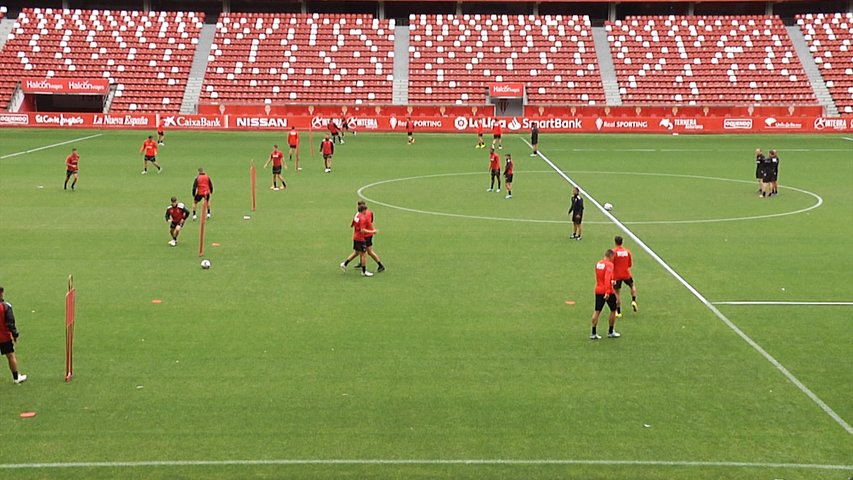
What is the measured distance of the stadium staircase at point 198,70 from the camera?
73062 mm

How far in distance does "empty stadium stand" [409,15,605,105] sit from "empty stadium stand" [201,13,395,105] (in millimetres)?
3055

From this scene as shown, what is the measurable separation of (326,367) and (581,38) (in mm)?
70120

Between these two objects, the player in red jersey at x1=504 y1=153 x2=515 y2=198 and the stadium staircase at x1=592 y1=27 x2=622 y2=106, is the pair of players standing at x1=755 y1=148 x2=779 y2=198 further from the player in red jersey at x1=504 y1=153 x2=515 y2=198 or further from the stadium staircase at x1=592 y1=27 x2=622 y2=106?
the stadium staircase at x1=592 y1=27 x2=622 y2=106

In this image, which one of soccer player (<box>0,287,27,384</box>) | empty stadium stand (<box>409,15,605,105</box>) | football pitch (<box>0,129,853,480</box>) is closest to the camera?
football pitch (<box>0,129,853,480</box>)

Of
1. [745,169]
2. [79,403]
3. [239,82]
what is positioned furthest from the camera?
[239,82]

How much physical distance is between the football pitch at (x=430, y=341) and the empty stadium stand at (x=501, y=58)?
39.6 meters

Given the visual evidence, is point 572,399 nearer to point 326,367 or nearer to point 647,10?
point 326,367

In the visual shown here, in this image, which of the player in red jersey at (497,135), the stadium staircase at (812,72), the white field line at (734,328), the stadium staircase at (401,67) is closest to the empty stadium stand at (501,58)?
the stadium staircase at (401,67)

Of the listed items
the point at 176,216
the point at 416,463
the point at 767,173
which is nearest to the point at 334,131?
the point at 767,173

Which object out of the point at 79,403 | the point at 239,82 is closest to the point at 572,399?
the point at 79,403

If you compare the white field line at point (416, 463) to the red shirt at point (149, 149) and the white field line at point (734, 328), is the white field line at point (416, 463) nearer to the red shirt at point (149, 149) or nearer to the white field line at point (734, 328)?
the white field line at point (734, 328)

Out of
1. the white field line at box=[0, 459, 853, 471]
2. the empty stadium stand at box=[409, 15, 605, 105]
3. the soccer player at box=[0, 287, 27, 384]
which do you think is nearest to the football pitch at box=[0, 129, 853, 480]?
the white field line at box=[0, 459, 853, 471]

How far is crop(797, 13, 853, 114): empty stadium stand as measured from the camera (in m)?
74.2

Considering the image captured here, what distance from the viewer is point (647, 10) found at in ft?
286
